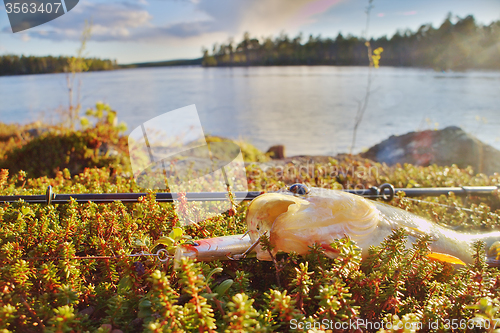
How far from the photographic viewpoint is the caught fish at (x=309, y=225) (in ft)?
5.28

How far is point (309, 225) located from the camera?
1.62 meters

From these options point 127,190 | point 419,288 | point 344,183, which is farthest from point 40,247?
point 344,183

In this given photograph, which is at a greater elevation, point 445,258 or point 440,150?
point 445,258

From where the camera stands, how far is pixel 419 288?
1626 millimetres

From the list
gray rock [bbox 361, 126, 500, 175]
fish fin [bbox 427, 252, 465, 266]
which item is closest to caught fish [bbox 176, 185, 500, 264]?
fish fin [bbox 427, 252, 465, 266]

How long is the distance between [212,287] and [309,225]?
0.57 meters

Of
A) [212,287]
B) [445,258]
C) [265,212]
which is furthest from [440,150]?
[212,287]

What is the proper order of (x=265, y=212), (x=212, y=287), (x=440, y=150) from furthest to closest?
1. (x=440, y=150)
2. (x=265, y=212)
3. (x=212, y=287)

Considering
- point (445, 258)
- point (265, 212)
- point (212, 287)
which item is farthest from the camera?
point (445, 258)

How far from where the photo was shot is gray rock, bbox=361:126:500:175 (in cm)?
743

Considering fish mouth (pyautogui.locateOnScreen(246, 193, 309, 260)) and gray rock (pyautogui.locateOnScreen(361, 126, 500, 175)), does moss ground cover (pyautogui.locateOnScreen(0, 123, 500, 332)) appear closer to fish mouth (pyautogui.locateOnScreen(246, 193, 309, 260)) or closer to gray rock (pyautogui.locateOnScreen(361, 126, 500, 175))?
fish mouth (pyautogui.locateOnScreen(246, 193, 309, 260))

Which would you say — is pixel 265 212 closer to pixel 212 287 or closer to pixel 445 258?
pixel 212 287

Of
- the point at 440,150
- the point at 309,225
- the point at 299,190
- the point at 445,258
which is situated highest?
the point at 299,190

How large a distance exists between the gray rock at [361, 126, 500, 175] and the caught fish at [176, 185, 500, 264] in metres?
6.82
